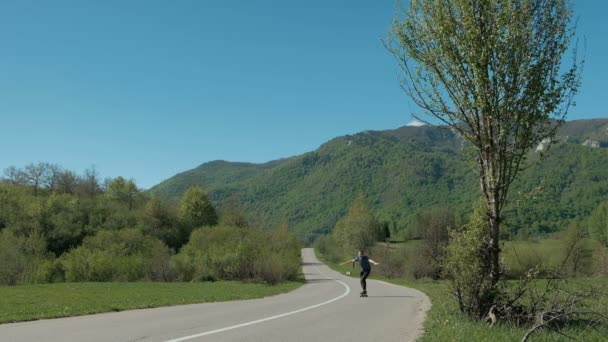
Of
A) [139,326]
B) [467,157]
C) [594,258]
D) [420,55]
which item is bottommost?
[594,258]

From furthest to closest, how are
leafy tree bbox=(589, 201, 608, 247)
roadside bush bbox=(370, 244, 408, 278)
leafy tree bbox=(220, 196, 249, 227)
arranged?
leafy tree bbox=(589, 201, 608, 247) < leafy tree bbox=(220, 196, 249, 227) < roadside bush bbox=(370, 244, 408, 278)

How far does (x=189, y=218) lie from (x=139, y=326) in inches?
3001

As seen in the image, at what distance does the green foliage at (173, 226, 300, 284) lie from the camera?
1751 inches

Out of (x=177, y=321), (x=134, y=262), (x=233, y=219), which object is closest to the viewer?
(x=177, y=321)

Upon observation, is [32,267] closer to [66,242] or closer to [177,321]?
[66,242]

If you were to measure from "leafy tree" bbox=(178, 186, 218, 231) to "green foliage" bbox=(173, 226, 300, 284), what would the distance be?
1214 inches

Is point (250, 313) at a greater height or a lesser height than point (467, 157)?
lesser

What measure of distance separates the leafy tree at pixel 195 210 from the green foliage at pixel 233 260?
30843 millimetres

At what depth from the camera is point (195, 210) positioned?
284 feet

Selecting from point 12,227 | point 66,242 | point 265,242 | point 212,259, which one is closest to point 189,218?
point 66,242

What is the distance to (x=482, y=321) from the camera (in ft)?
40.9

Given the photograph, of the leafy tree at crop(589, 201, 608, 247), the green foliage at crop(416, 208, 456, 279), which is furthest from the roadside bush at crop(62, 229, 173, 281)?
the leafy tree at crop(589, 201, 608, 247)

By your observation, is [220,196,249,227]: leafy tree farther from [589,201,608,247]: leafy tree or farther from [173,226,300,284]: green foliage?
[589,201,608,247]: leafy tree

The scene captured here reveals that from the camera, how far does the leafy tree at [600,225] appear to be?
91875mm
